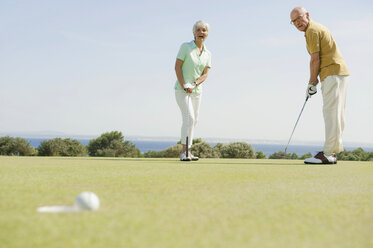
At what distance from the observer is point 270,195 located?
9.17ft

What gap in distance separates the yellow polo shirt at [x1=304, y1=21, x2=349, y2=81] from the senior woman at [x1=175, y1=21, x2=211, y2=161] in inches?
→ 72.5

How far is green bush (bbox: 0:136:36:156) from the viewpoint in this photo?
14.0m

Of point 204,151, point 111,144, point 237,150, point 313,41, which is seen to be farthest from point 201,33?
point 111,144

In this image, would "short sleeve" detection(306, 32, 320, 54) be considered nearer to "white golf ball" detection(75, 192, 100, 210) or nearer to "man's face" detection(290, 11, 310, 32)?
"man's face" detection(290, 11, 310, 32)

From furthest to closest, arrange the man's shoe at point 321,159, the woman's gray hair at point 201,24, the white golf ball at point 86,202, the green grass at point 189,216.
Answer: the woman's gray hair at point 201,24, the man's shoe at point 321,159, the white golf ball at point 86,202, the green grass at point 189,216

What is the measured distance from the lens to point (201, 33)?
22.5 feet

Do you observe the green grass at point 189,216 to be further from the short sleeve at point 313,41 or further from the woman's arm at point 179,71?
the woman's arm at point 179,71

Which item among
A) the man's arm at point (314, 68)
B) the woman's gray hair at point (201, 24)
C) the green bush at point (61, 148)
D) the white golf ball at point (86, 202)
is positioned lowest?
the white golf ball at point (86, 202)

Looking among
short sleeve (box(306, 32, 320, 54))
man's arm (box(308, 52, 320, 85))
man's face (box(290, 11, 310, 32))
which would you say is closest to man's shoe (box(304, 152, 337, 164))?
man's arm (box(308, 52, 320, 85))

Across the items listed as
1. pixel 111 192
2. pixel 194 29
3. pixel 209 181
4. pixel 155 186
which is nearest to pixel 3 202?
pixel 111 192

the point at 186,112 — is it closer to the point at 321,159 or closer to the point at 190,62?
the point at 190,62

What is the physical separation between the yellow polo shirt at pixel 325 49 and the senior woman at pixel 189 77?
6.05ft

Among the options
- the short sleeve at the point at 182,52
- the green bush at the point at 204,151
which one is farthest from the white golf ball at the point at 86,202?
the green bush at the point at 204,151

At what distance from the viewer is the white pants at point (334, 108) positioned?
611 centimetres
